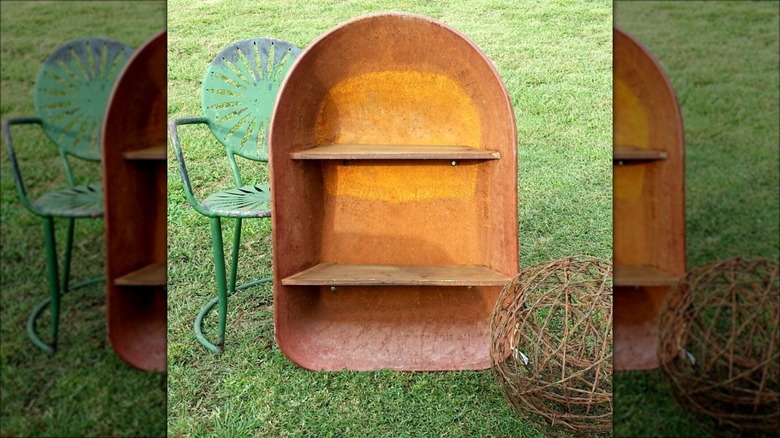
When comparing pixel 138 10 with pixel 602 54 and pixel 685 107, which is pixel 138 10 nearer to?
pixel 685 107

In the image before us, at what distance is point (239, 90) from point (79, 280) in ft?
6.19

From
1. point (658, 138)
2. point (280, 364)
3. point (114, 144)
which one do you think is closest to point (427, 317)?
point (280, 364)

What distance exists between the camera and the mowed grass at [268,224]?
2.12m

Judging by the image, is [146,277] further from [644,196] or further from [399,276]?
[399,276]

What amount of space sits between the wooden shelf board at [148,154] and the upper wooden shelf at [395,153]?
3.95 ft

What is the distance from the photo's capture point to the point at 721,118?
806 mm

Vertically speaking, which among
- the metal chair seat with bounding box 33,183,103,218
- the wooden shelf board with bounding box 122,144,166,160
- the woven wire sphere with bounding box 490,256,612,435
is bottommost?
the woven wire sphere with bounding box 490,256,612,435

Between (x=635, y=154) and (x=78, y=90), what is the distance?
2.36ft

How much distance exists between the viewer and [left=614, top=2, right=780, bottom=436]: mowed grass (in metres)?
0.74

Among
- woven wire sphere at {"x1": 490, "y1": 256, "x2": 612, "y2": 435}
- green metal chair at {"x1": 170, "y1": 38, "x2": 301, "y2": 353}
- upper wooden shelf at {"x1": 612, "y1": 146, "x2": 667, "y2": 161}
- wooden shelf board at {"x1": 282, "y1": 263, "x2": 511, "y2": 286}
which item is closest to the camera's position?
upper wooden shelf at {"x1": 612, "y1": 146, "x2": 667, "y2": 161}

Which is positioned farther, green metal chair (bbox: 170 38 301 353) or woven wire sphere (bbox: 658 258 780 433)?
green metal chair (bbox: 170 38 301 353)

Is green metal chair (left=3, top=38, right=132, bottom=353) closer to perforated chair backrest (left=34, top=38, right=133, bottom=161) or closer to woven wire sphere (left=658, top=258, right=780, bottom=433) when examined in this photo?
perforated chair backrest (left=34, top=38, right=133, bottom=161)

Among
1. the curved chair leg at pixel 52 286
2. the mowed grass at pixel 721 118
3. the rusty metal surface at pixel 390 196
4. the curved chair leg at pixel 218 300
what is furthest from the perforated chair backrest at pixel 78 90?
the curved chair leg at pixel 218 300

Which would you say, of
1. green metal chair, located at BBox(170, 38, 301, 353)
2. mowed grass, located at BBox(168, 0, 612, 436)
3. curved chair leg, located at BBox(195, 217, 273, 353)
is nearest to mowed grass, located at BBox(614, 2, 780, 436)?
mowed grass, located at BBox(168, 0, 612, 436)
